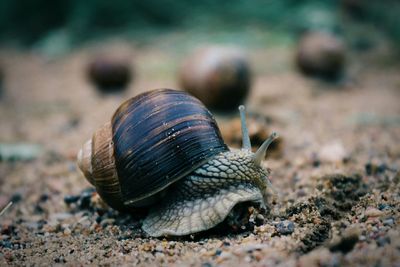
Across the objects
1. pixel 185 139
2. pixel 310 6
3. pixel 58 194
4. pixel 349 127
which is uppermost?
pixel 310 6

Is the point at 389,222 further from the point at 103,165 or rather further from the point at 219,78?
the point at 219,78

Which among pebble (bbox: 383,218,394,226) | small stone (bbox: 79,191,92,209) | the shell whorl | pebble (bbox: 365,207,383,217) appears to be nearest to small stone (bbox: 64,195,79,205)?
small stone (bbox: 79,191,92,209)

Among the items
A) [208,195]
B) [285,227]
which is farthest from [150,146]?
[285,227]

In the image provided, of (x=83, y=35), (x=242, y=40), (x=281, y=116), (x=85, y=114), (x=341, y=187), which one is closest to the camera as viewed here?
(x=341, y=187)

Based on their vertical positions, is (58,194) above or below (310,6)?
below

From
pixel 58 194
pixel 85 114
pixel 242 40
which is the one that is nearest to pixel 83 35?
pixel 242 40

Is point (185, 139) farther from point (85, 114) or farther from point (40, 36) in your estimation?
point (40, 36)
